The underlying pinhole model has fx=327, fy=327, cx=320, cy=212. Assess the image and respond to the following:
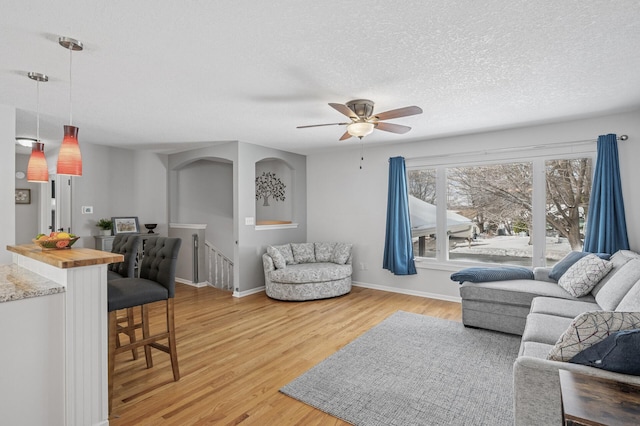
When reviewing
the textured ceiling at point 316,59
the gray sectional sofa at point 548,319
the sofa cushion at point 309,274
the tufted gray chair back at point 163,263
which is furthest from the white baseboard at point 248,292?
the gray sectional sofa at point 548,319

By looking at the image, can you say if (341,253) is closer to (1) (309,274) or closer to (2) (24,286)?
(1) (309,274)

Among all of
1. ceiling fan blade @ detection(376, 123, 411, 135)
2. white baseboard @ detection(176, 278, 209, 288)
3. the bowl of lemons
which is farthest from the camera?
white baseboard @ detection(176, 278, 209, 288)

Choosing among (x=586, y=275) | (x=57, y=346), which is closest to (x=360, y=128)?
(x=586, y=275)

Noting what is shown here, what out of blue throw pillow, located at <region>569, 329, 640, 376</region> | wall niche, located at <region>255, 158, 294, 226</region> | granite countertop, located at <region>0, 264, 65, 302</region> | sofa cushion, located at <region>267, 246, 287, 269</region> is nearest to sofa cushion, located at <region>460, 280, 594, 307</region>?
blue throw pillow, located at <region>569, 329, 640, 376</region>

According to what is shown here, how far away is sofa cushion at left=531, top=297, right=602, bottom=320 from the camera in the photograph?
278 centimetres

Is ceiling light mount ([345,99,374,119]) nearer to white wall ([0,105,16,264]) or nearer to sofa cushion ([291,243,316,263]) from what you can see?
sofa cushion ([291,243,316,263])

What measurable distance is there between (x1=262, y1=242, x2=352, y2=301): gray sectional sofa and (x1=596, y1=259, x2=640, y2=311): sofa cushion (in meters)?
3.18

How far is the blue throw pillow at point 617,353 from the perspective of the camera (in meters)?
1.34

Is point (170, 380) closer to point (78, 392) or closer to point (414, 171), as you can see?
point (78, 392)

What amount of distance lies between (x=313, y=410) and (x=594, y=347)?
1.66 meters

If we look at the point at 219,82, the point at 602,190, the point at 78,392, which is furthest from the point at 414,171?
the point at 78,392

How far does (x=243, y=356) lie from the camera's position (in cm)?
306

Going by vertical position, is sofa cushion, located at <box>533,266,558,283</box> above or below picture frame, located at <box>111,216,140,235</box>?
below

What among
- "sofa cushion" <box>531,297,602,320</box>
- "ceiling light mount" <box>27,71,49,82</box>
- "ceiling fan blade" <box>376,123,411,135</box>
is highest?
"ceiling light mount" <box>27,71,49,82</box>
